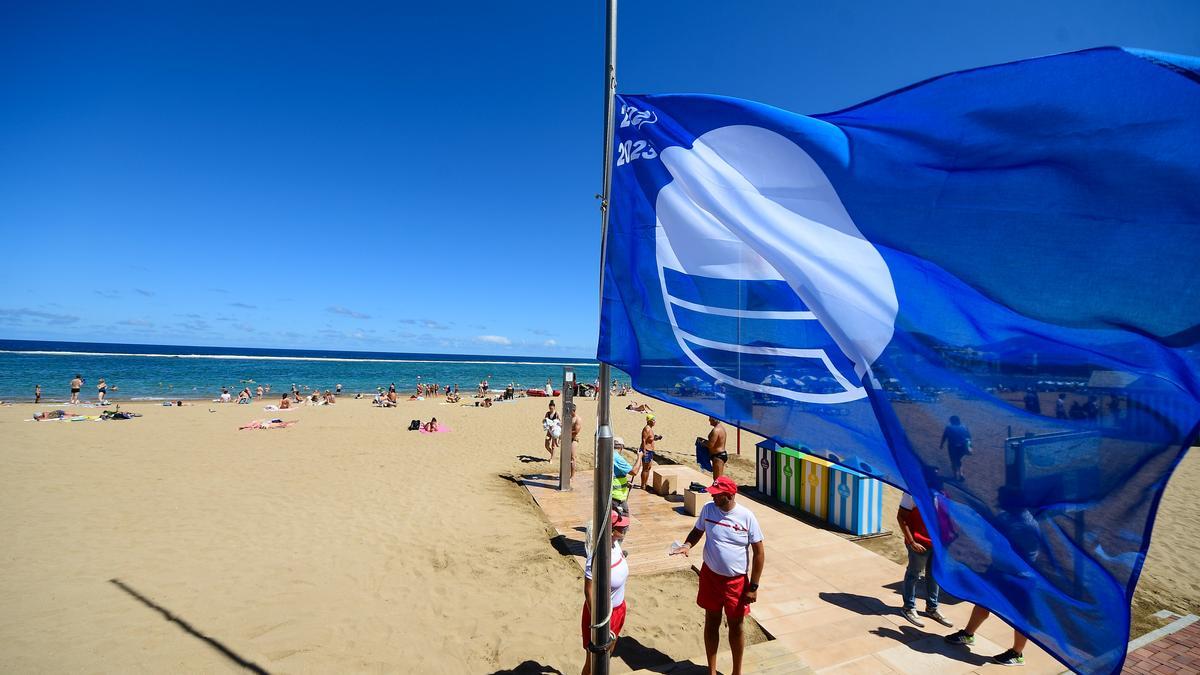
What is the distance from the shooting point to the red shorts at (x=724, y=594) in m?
4.07

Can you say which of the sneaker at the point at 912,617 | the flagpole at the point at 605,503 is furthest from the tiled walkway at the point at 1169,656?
the flagpole at the point at 605,503

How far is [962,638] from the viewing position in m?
4.93

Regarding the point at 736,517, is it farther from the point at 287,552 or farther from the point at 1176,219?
the point at 287,552

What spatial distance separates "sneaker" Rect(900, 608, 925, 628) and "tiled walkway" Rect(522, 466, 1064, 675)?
6 centimetres

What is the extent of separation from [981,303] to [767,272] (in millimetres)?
1114

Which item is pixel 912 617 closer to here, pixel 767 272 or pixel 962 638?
pixel 962 638

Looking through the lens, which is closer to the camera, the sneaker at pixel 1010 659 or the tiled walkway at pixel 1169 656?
the sneaker at pixel 1010 659

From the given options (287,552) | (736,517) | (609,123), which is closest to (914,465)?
(736,517)

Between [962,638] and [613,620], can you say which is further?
[962,638]

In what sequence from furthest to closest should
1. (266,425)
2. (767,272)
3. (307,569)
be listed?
1. (266,425)
2. (307,569)
3. (767,272)

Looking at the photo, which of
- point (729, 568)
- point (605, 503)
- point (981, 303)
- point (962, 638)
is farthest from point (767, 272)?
point (962, 638)

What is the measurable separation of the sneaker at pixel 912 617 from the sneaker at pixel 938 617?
0.15 metres

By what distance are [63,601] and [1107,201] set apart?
10.0m

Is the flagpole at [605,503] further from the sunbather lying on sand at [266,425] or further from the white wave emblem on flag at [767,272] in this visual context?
the sunbather lying on sand at [266,425]
